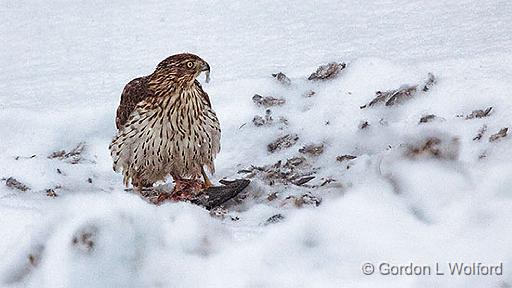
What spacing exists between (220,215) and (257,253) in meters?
1.12

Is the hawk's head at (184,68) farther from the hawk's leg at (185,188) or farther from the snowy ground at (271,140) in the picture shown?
the snowy ground at (271,140)

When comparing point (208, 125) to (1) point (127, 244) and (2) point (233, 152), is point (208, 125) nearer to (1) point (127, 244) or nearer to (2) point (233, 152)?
(2) point (233, 152)

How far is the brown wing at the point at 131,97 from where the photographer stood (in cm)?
553

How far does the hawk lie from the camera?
214 inches

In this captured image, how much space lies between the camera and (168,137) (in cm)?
545

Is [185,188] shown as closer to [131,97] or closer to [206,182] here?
[206,182]

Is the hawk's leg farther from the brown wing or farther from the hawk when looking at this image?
the brown wing

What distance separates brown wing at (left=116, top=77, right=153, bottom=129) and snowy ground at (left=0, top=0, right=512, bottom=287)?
15.2 inches

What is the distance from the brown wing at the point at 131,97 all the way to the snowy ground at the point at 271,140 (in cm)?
39

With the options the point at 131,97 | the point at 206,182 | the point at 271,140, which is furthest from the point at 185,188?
the point at 271,140

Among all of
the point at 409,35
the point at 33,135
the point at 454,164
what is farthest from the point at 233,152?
the point at 454,164

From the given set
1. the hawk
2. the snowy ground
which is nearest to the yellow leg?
the hawk

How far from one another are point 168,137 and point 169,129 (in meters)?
0.04

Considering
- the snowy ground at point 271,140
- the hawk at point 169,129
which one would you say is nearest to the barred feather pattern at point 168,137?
the hawk at point 169,129
